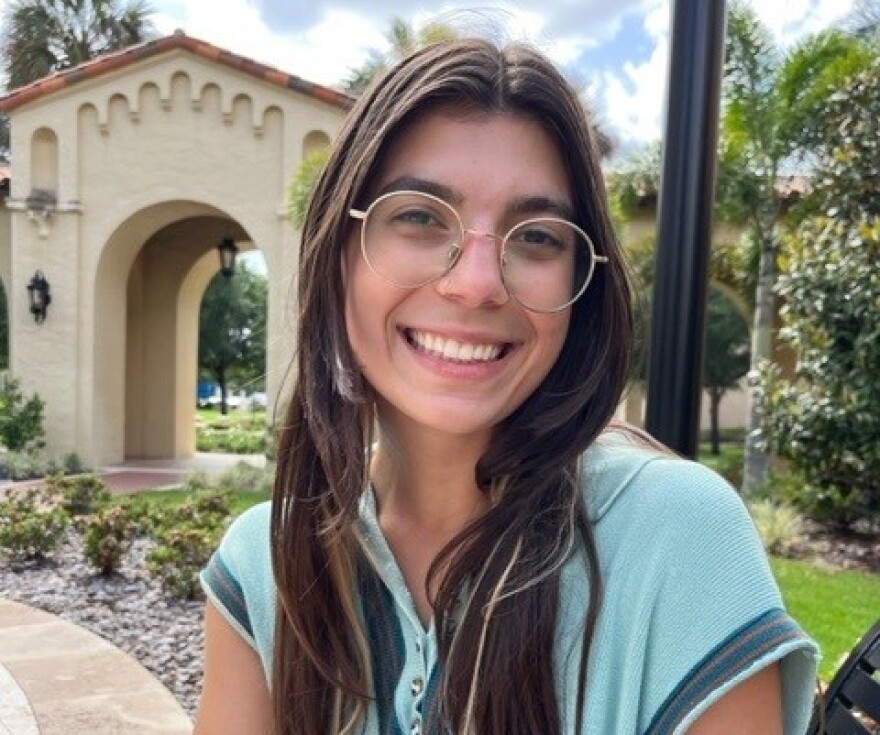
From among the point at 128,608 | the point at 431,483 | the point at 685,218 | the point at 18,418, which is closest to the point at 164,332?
the point at 18,418

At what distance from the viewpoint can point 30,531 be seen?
6.73 meters

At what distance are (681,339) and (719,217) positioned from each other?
10668mm

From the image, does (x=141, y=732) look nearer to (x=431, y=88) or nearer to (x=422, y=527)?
(x=422, y=527)

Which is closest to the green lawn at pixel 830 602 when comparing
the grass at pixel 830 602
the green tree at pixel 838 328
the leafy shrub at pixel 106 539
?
the grass at pixel 830 602

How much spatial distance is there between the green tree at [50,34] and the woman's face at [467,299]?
24.0m

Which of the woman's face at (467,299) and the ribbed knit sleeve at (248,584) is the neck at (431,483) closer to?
the woman's face at (467,299)

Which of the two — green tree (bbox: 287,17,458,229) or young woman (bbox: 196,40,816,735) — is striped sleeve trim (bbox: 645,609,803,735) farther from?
green tree (bbox: 287,17,458,229)

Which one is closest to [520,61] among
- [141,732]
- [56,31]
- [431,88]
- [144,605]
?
[431,88]

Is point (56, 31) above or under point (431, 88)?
above

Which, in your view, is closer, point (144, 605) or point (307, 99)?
point (144, 605)

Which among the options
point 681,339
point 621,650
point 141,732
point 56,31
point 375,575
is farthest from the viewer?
point 56,31

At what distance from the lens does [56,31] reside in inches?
897

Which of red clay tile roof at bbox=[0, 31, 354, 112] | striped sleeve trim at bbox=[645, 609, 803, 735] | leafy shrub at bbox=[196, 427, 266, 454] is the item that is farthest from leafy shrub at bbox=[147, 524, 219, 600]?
leafy shrub at bbox=[196, 427, 266, 454]

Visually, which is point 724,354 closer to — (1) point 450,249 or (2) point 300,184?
(2) point 300,184
